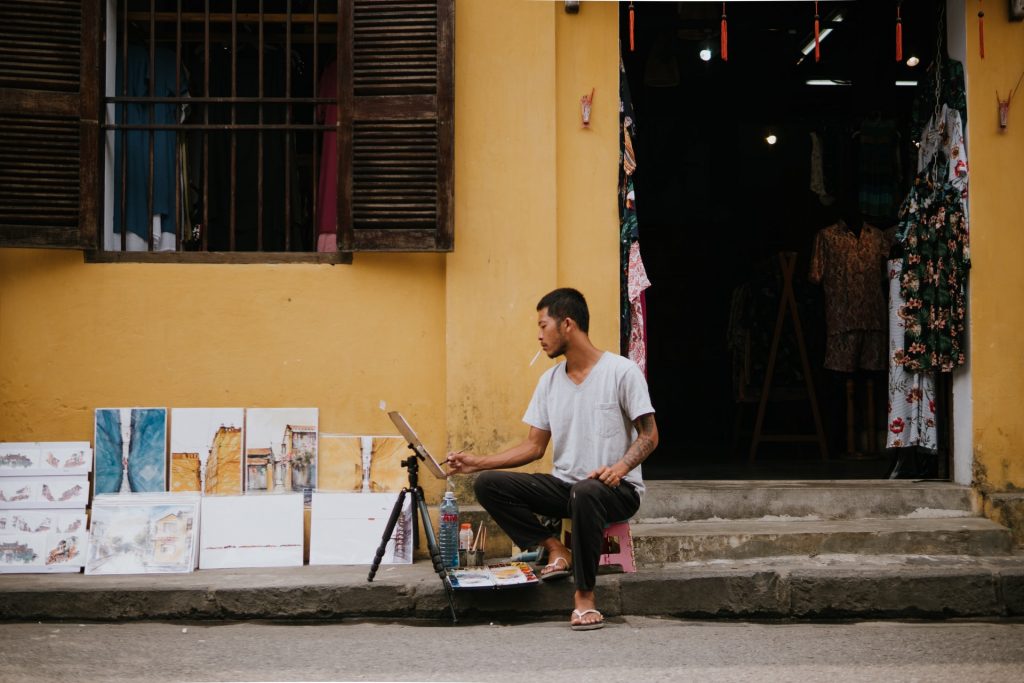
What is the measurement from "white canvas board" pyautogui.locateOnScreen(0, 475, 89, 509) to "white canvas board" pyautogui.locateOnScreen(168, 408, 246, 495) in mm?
524

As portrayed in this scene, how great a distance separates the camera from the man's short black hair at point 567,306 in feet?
18.9

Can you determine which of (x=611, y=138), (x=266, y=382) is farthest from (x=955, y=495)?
(x=266, y=382)

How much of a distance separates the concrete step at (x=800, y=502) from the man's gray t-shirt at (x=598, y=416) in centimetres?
117

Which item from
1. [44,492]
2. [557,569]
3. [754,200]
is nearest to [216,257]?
[44,492]

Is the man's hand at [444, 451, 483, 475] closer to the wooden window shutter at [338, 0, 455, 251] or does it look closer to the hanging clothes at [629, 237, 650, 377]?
the wooden window shutter at [338, 0, 455, 251]

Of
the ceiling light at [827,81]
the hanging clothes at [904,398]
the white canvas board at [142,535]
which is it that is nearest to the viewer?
the white canvas board at [142,535]

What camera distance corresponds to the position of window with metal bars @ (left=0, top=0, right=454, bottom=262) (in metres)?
6.70

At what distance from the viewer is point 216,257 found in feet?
22.7

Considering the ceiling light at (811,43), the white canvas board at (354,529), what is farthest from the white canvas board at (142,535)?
the ceiling light at (811,43)

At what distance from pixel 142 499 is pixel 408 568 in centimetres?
163

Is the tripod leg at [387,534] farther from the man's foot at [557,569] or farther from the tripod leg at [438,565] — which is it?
the man's foot at [557,569]

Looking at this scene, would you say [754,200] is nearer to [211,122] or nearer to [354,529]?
[211,122]

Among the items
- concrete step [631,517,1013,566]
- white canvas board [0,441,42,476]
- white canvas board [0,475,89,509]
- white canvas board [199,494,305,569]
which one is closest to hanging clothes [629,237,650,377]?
concrete step [631,517,1013,566]

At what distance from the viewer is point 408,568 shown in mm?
6293
